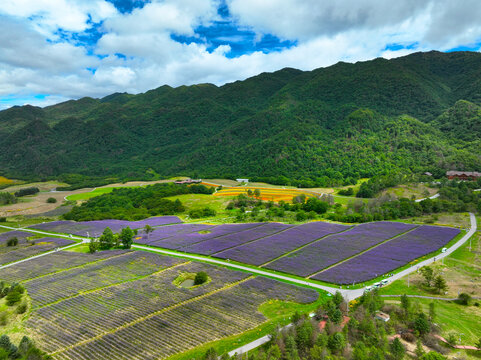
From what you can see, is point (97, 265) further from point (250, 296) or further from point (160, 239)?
point (250, 296)

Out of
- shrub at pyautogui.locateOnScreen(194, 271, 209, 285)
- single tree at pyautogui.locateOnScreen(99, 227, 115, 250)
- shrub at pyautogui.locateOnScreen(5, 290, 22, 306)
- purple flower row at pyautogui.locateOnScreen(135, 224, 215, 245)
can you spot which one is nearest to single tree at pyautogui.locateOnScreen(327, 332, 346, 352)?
shrub at pyautogui.locateOnScreen(194, 271, 209, 285)

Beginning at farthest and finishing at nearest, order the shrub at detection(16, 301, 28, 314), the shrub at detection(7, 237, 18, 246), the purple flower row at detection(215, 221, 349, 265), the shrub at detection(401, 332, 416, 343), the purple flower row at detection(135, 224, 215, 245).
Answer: the purple flower row at detection(135, 224, 215, 245)
the shrub at detection(7, 237, 18, 246)
the purple flower row at detection(215, 221, 349, 265)
the shrub at detection(16, 301, 28, 314)
the shrub at detection(401, 332, 416, 343)

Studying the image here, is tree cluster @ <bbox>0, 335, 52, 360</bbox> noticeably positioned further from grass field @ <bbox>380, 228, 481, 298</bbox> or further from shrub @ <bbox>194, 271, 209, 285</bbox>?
grass field @ <bbox>380, 228, 481, 298</bbox>

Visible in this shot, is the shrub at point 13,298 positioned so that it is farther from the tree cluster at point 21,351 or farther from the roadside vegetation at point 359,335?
the roadside vegetation at point 359,335

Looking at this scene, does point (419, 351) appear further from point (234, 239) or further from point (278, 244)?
point (234, 239)

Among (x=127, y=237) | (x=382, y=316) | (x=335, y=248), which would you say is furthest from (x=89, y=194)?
(x=382, y=316)
